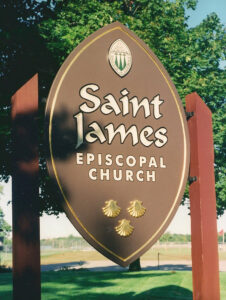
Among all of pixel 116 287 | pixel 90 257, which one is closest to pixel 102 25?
pixel 116 287

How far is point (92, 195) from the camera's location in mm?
4672

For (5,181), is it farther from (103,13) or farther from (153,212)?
(153,212)

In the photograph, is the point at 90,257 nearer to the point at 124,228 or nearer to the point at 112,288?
the point at 112,288

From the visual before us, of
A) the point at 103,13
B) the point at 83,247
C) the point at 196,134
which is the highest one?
the point at 103,13

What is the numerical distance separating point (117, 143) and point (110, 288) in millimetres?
11895

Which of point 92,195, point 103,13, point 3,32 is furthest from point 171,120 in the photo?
point 103,13

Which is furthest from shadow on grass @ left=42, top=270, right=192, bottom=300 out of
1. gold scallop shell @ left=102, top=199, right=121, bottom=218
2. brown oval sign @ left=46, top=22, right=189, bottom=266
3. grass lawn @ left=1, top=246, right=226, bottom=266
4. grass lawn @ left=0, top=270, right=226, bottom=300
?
grass lawn @ left=1, top=246, right=226, bottom=266

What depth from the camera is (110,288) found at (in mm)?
15797

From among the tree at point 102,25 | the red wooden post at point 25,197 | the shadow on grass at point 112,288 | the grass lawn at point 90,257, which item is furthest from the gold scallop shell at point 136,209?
the grass lawn at point 90,257

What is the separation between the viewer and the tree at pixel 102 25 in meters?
16.3

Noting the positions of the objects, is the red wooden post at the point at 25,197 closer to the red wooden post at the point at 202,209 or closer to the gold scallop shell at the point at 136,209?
the gold scallop shell at the point at 136,209

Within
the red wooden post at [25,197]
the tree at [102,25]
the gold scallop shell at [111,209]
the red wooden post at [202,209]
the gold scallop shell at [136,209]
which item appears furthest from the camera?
the tree at [102,25]

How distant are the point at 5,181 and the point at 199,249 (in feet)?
55.7

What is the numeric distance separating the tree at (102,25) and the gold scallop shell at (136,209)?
8442 mm
